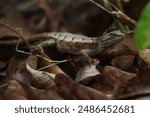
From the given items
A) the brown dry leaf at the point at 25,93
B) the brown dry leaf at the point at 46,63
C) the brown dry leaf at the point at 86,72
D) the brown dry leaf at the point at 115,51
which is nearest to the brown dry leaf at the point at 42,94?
the brown dry leaf at the point at 25,93

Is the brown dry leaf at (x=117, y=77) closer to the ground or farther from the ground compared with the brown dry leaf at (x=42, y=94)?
farther from the ground

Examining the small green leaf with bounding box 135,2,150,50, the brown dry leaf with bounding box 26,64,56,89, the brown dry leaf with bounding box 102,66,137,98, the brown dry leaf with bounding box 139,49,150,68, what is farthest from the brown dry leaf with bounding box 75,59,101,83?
the small green leaf with bounding box 135,2,150,50

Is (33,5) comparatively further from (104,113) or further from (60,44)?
(104,113)

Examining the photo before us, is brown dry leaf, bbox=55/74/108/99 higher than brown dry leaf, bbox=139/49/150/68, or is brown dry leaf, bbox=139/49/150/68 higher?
brown dry leaf, bbox=139/49/150/68

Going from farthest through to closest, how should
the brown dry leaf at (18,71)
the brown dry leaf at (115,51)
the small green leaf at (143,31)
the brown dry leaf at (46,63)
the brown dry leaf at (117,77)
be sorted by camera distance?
the brown dry leaf at (115,51) < the brown dry leaf at (46,63) < the brown dry leaf at (18,71) < the brown dry leaf at (117,77) < the small green leaf at (143,31)

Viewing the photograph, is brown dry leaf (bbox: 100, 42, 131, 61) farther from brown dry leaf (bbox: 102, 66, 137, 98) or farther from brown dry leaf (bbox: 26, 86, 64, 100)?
brown dry leaf (bbox: 26, 86, 64, 100)

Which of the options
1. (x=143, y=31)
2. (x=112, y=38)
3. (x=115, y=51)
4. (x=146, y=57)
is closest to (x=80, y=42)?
(x=112, y=38)

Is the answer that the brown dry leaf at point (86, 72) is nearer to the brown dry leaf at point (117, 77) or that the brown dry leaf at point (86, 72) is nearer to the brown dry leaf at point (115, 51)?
the brown dry leaf at point (117, 77)
